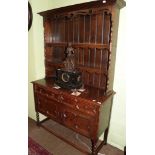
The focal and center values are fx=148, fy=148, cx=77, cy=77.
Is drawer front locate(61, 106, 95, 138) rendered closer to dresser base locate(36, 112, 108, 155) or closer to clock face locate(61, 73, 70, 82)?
dresser base locate(36, 112, 108, 155)

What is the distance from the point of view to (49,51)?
8.68 ft

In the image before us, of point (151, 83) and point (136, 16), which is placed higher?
→ point (136, 16)

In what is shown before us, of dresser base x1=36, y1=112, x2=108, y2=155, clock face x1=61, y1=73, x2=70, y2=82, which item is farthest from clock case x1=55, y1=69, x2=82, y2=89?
dresser base x1=36, y1=112, x2=108, y2=155

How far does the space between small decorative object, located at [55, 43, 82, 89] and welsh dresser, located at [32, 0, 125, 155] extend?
76 mm

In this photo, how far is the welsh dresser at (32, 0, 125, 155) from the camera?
179 cm

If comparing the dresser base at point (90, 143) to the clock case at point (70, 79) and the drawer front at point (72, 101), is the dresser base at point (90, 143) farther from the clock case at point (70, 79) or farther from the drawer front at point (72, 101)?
the clock case at point (70, 79)

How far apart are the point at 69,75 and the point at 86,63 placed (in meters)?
0.34

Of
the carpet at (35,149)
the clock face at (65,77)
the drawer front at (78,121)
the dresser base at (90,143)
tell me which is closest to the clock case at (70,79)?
the clock face at (65,77)

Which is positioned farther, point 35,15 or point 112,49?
point 35,15

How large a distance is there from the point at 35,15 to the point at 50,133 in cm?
198
